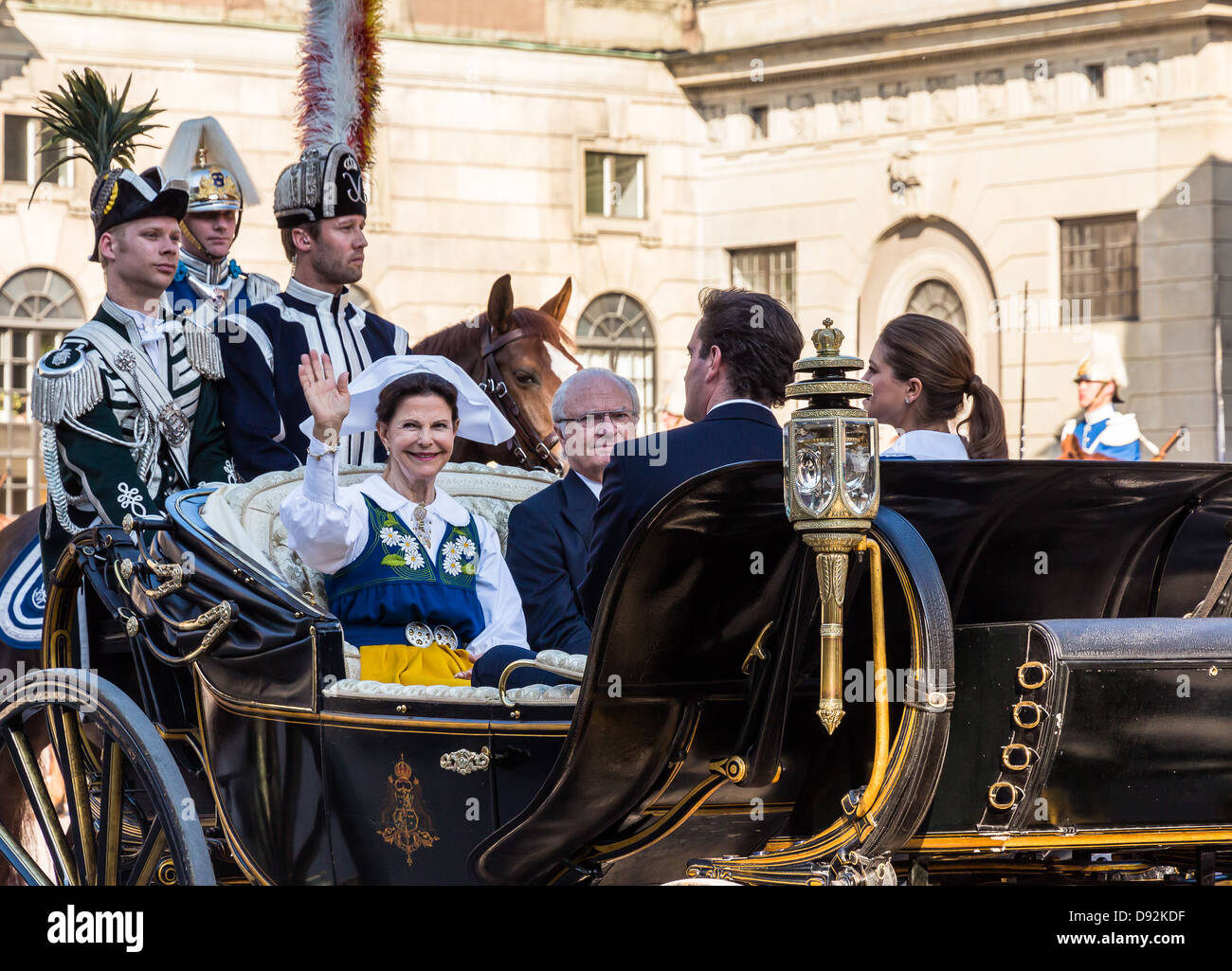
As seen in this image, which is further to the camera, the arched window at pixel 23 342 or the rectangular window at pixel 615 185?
the rectangular window at pixel 615 185

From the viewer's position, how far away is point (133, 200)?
5066 mm

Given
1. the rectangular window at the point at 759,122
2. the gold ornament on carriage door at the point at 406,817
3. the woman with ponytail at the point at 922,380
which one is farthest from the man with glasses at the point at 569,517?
the rectangular window at the point at 759,122

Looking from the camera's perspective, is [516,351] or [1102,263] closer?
[516,351]

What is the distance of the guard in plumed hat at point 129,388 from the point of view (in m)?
4.94

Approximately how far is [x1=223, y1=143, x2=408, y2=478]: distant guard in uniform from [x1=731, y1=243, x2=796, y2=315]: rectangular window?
1587 centimetres

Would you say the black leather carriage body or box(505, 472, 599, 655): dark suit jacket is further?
box(505, 472, 599, 655): dark suit jacket

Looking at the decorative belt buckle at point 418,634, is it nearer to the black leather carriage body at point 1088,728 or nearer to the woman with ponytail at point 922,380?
the woman with ponytail at point 922,380

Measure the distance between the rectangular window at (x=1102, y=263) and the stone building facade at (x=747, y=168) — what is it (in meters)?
0.03

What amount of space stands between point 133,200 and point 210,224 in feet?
6.92

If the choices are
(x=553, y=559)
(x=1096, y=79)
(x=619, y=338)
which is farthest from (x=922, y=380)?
(x=619, y=338)

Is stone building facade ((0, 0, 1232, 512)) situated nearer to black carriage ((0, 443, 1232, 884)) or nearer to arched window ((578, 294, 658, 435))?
arched window ((578, 294, 658, 435))

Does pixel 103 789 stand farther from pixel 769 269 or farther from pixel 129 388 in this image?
pixel 769 269

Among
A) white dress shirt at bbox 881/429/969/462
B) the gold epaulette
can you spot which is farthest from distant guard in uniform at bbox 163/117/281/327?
white dress shirt at bbox 881/429/969/462

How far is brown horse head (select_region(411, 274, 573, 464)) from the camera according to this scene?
22.0 ft
